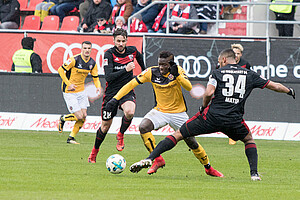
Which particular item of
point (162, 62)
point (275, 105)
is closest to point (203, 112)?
point (162, 62)

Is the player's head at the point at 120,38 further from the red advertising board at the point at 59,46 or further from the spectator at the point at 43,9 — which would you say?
the spectator at the point at 43,9

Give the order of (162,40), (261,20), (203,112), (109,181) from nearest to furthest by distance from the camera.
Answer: (109,181)
(203,112)
(162,40)
(261,20)

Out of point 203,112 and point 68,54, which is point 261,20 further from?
point 203,112

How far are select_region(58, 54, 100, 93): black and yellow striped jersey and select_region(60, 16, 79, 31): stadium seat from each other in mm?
6633

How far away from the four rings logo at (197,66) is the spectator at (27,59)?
4003mm

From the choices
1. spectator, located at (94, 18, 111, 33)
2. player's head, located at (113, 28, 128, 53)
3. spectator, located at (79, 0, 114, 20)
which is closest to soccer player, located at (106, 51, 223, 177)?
player's head, located at (113, 28, 128, 53)

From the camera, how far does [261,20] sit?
20688mm

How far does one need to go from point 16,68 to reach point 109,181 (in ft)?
36.7

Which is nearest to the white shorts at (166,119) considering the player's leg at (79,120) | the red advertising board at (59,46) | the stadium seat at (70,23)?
the player's leg at (79,120)

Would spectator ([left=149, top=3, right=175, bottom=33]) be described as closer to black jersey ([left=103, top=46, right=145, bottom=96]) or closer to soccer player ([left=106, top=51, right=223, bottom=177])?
black jersey ([left=103, top=46, right=145, bottom=96])

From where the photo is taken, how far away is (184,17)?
20.2 metres

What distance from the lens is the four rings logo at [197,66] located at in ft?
62.2

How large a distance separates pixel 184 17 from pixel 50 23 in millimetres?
5270

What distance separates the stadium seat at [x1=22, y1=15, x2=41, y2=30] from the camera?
2331 cm
